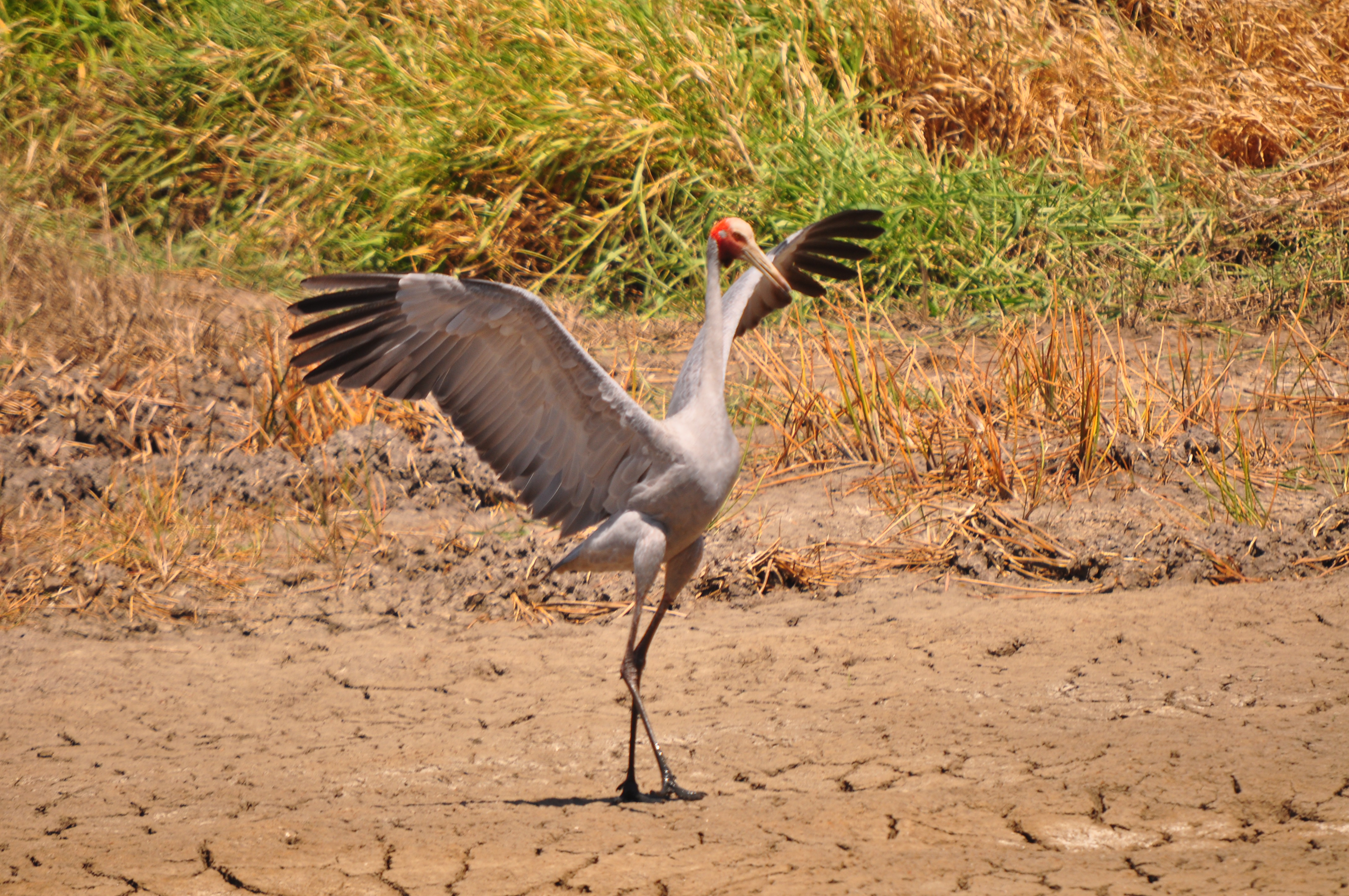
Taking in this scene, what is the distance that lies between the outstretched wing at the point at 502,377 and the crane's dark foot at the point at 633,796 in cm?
82

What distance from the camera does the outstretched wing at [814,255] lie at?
4449 mm

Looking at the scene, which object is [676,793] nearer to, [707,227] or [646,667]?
[646,667]

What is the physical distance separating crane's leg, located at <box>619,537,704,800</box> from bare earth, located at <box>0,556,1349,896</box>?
79 mm

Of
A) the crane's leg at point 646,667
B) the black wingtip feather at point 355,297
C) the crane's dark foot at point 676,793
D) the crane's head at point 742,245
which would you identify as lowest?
the crane's dark foot at point 676,793

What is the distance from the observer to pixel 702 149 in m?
8.23

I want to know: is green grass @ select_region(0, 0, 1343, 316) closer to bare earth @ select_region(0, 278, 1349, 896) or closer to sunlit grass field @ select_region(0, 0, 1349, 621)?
sunlit grass field @ select_region(0, 0, 1349, 621)

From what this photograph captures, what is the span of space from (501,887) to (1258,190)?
6.86 meters

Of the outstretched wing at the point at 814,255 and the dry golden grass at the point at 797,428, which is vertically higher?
the outstretched wing at the point at 814,255

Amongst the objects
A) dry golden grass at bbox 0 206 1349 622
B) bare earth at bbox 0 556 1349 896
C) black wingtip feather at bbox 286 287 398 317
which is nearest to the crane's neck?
black wingtip feather at bbox 286 287 398 317

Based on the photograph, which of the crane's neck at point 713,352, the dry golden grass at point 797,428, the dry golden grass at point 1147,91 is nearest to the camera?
the crane's neck at point 713,352

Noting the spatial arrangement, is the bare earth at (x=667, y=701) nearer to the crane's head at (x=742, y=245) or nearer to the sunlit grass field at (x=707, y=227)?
the sunlit grass field at (x=707, y=227)

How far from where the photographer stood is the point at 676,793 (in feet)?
11.0

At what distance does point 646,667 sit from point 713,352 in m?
1.15

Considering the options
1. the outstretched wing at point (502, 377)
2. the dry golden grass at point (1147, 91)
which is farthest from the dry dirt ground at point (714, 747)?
the dry golden grass at point (1147, 91)
